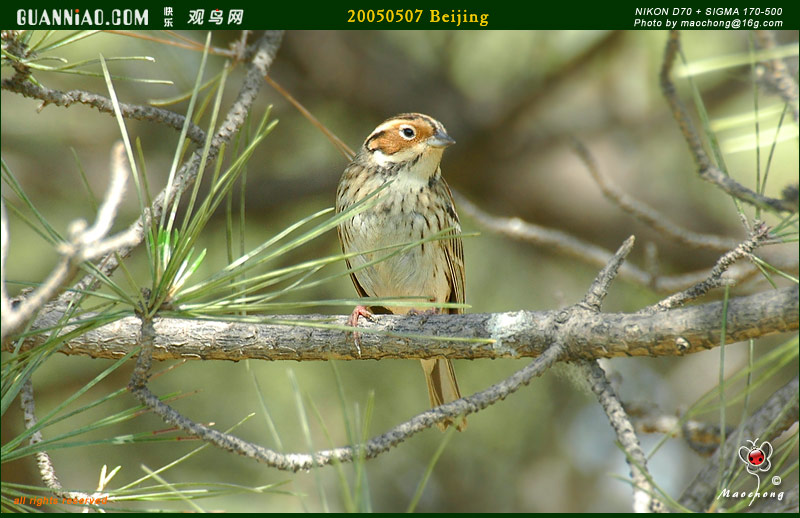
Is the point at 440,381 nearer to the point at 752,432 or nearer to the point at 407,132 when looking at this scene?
the point at 407,132

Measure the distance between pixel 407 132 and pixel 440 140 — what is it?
19cm

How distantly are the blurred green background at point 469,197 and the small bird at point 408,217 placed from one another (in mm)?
1000

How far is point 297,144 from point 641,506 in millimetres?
4058

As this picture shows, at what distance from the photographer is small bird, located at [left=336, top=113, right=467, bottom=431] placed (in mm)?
3564

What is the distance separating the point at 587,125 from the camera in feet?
17.6

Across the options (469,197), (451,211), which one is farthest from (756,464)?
(469,197)

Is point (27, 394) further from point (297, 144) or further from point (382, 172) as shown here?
point (297, 144)

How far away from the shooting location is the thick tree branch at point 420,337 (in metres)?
2.08

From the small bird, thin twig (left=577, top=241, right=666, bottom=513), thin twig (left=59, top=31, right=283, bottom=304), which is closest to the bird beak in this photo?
the small bird

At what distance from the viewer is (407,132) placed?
12.4 ft

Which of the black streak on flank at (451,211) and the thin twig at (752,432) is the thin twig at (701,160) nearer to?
the thin twig at (752,432)
